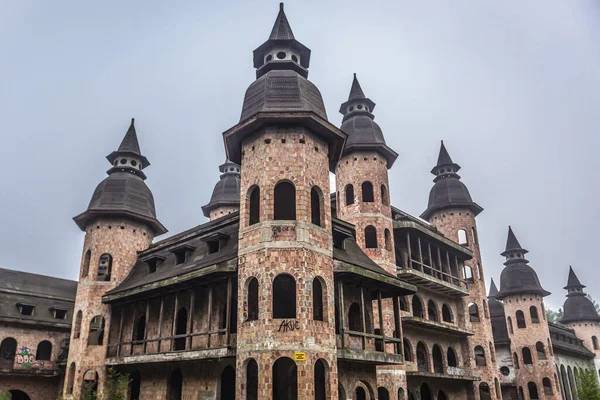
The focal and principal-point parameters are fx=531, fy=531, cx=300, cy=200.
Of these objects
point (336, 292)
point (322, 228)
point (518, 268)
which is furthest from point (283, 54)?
point (518, 268)

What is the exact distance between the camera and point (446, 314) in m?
40.9

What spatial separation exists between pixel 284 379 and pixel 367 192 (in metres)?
15.6

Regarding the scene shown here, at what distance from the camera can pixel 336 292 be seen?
25.5 m

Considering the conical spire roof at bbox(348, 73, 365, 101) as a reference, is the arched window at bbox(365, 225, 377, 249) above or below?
below

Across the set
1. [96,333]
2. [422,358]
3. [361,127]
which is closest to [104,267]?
[96,333]

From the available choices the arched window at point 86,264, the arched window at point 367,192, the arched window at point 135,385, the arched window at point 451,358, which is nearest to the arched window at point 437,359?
the arched window at point 451,358

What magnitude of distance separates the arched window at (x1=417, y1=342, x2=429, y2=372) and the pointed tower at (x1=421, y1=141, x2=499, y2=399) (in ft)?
16.5

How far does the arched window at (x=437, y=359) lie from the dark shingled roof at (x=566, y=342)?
24.1 m

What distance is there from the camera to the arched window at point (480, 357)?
135 ft

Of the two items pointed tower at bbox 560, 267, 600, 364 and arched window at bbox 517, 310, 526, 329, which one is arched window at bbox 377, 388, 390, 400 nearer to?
arched window at bbox 517, 310, 526, 329

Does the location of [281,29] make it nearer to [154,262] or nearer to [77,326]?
[154,262]

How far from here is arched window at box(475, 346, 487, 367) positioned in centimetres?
4119

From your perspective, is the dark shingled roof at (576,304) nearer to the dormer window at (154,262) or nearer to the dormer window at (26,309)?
the dormer window at (154,262)

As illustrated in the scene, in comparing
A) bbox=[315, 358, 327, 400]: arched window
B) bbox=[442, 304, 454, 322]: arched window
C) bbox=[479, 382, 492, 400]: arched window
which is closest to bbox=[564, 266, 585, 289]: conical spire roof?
bbox=[479, 382, 492, 400]: arched window
